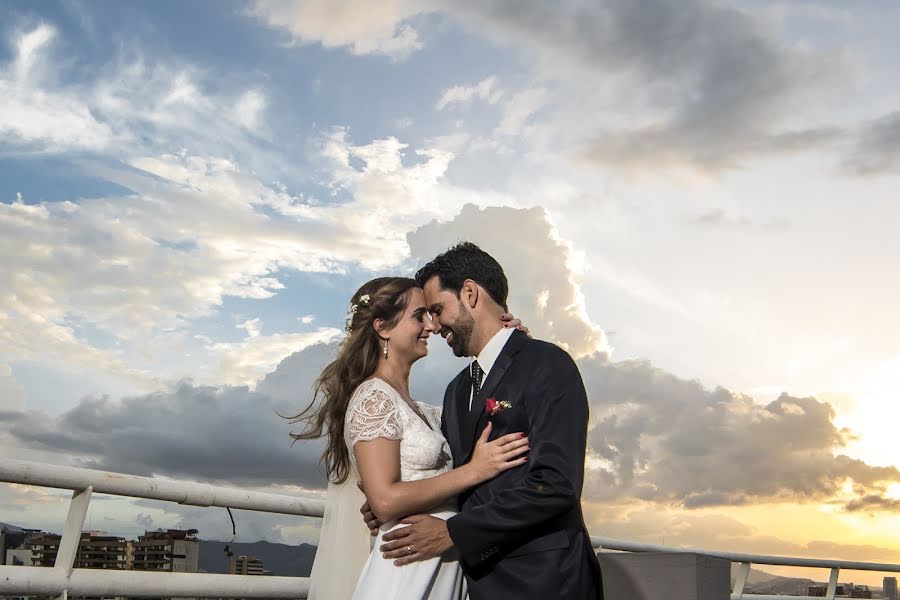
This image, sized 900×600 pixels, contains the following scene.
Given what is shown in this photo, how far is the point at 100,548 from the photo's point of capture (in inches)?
167

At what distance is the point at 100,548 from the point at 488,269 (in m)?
2.24

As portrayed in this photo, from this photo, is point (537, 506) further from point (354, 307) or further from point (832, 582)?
point (832, 582)

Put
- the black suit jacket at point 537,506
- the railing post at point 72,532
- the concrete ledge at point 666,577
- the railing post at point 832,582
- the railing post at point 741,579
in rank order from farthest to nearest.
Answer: the railing post at point 832,582
the railing post at point 741,579
the concrete ledge at point 666,577
the railing post at point 72,532
the black suit jacket at point 537,506

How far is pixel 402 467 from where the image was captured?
3.61 meters

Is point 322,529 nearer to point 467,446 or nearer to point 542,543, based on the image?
point 467,446

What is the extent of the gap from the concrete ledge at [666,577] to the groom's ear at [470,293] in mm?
2014

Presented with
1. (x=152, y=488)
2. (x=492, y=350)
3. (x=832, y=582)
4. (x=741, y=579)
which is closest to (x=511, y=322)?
(x=492, y=350)

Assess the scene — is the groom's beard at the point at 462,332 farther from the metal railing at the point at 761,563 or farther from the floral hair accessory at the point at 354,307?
the metal railing at the point at 761,563

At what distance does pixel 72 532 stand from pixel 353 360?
4.25 ft

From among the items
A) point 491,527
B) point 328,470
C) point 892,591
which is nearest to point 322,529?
point 328,470

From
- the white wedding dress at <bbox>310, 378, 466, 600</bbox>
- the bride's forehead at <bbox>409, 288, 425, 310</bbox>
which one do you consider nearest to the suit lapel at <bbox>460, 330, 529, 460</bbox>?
the white wedding dress at <bbox>310, 378, 466, 600</bbox>

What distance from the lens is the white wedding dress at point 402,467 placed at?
3.39m

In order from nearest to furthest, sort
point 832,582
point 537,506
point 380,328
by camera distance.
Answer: point 537,506 < point 380,328 < point 832,582

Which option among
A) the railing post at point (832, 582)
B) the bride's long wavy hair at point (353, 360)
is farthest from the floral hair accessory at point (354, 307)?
the railing post at point (832, 582)
